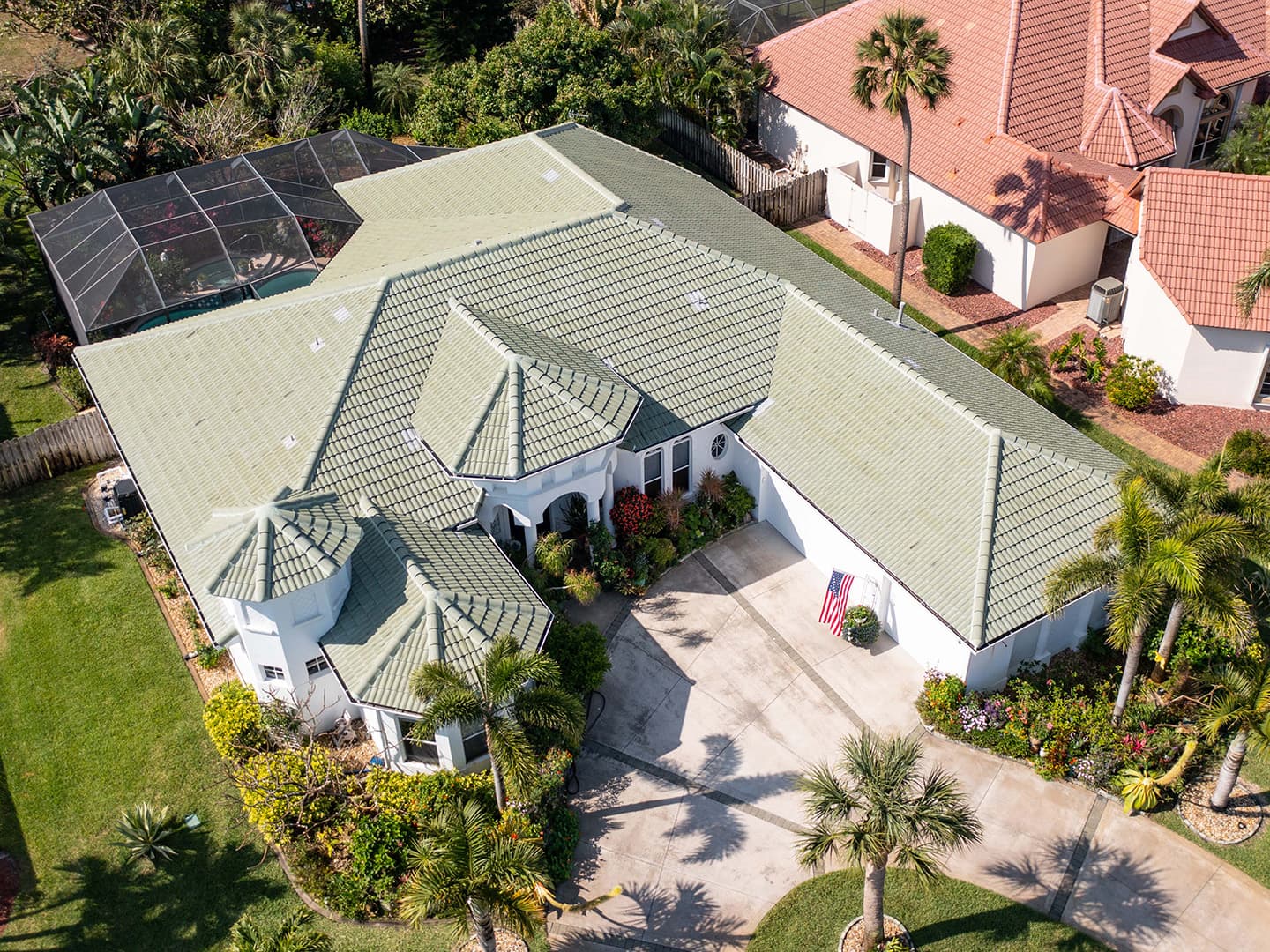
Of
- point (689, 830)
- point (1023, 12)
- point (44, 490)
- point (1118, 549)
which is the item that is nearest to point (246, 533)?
point (689, 830)

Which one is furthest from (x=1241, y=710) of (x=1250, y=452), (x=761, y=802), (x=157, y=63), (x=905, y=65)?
(x=157, y=63)

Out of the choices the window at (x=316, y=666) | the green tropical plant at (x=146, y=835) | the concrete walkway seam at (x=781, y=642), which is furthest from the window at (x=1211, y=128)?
the green tropical plant at (x=146, y=835)

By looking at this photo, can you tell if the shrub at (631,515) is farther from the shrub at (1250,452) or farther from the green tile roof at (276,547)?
the shrub at (1250,452)

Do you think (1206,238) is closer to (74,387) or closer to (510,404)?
(510,404)

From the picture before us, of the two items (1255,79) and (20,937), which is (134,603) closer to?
(20,937)

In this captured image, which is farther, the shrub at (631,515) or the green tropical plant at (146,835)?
the shrub at (631,515)

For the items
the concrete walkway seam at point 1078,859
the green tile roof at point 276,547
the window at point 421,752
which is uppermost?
the green tile roof at point 276,547
